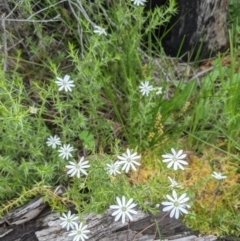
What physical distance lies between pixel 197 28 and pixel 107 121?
95 cm

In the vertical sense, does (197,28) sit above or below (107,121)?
above

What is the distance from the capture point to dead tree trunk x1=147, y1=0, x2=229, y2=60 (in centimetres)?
308

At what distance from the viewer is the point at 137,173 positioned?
259cm

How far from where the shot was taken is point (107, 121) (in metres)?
2.67

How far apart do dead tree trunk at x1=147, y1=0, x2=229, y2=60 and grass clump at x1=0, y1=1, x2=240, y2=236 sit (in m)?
0.24

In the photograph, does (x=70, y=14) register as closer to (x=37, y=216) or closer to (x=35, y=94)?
(x=35, y=94)

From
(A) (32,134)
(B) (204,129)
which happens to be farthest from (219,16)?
(A) (32,134)

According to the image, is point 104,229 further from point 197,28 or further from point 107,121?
point 197,28

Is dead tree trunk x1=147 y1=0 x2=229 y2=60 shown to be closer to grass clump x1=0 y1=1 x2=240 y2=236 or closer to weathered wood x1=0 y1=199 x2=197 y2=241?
grass clump x1=0 y1=1 x2=240 y2=236

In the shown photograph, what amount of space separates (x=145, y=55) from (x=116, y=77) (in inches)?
9.4

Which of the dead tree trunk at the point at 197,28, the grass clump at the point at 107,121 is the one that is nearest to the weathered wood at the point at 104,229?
the grass clump at the point at 107,121

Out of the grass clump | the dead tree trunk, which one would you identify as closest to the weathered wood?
the grass clump

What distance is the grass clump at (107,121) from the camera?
226cm

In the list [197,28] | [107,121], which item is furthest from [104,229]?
[197,28]
